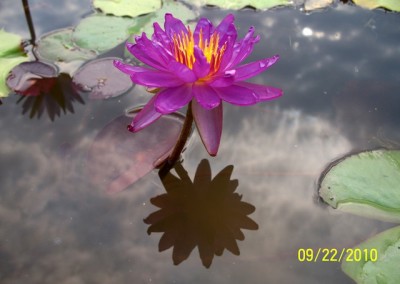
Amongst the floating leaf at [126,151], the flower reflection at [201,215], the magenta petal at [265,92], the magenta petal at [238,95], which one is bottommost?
the flower reflection at [201,215]

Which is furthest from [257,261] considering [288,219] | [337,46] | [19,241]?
[337,46]

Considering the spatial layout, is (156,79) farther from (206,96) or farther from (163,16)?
(163,16)

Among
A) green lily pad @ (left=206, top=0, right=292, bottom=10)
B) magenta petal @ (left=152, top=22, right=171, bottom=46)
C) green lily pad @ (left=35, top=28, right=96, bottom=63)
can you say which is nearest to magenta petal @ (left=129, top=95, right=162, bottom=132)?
magenta petal @ (left=152, top=22, right=171, bottom=46)

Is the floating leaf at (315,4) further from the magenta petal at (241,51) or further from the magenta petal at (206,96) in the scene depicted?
the magenta petal at (206,96)

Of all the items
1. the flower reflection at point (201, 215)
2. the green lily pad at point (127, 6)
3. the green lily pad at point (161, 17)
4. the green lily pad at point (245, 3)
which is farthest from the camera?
the green lily pad at point (245, 3)

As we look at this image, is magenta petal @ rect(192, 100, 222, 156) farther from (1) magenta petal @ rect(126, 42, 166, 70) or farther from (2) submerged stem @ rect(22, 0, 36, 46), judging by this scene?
(2) submerged stem @ rect(22, 0, 36, 46)

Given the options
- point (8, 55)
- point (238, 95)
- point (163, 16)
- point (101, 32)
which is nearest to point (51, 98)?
point (8, 55)

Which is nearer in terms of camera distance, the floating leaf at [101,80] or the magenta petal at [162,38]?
the magenta petal at [162,38]

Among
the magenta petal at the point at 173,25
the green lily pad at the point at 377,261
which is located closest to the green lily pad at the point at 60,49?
the magenta petal at the point at 173,25
